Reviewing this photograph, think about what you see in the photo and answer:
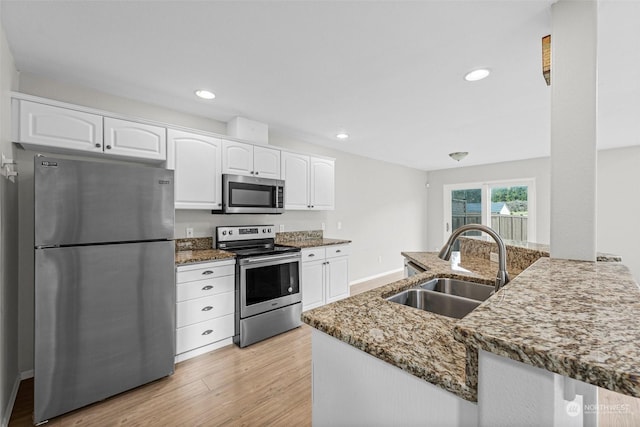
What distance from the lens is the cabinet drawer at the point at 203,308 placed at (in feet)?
7.96

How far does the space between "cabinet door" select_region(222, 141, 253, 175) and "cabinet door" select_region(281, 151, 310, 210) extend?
47cm

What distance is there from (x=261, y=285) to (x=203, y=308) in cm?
58

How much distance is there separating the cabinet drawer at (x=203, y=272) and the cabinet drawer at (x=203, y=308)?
0.64 feet

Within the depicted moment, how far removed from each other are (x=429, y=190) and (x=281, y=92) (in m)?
5.45

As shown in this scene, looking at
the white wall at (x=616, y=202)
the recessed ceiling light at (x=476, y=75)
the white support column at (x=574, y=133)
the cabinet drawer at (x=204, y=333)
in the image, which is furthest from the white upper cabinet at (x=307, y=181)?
the white wall at (x=616, y=202)

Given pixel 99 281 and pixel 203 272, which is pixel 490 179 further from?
pixel 99 281

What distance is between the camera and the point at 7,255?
1838 millimetres

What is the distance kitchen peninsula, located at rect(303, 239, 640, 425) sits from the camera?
1.56 ft

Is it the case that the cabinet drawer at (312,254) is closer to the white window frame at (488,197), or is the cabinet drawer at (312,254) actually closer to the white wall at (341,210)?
the white wall at (341,210)

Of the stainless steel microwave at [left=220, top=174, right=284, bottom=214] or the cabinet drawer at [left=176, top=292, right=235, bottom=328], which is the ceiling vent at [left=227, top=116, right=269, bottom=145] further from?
the cabinet drawer at [left=176, top=292, right=235, bottom=328]

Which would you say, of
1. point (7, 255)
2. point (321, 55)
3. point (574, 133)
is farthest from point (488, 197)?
point (7, 255)

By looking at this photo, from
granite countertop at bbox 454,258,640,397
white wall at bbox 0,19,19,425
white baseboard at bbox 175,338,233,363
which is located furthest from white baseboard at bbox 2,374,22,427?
granite countertop at bbox 454,258,640,397

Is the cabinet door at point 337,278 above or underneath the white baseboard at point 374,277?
above

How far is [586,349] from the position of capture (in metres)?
0.47
